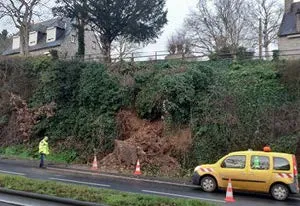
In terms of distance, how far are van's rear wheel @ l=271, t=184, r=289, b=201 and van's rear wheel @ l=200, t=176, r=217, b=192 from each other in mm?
2257

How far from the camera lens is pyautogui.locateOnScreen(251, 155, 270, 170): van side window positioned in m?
16.7

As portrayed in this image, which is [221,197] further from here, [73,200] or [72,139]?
[72,139]

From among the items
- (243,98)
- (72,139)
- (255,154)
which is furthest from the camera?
(72,139)

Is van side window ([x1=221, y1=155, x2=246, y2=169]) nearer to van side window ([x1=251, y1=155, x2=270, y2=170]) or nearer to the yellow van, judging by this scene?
the yellow van

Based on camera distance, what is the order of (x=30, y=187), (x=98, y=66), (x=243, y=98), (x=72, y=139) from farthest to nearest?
(x=98, y=66)
(x=72, y=139)
(x=243, y=98)
(x=30, y=187)

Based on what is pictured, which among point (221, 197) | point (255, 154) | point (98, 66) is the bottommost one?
point (221, 197)

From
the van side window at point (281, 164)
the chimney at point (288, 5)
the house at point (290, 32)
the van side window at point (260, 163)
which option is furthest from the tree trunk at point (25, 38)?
the van side window at point (281, 164)

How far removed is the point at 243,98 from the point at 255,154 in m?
7.53

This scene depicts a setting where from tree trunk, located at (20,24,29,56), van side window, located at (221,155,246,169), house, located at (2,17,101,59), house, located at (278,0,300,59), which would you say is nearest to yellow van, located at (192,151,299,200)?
van side window, located at (221,155,246,169)

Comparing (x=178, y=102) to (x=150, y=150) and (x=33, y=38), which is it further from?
(x=33, y=38)

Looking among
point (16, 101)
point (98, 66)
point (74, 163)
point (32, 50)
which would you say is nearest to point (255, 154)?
point (74, 163)

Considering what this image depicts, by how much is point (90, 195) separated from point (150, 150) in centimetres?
1209

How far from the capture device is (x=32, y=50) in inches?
2302

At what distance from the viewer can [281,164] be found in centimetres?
1662
